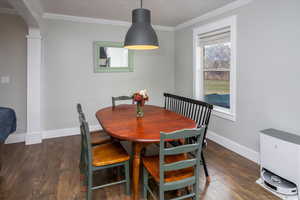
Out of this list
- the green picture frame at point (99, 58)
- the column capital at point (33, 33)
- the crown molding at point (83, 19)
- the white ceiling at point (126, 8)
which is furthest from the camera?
the green picture frame at point (99, 58)

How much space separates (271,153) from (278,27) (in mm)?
1584

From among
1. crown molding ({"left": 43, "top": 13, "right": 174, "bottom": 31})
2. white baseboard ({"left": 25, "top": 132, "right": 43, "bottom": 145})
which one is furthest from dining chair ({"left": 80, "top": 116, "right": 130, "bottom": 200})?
crown molding ({"left": 43, "top": 13, "right": 174, "bottom": 31})

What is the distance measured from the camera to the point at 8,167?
263 centimetres

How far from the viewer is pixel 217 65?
142 inches

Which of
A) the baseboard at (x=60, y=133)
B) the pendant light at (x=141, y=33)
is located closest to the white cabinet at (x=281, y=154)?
the pendant light at (x=141, y=33)

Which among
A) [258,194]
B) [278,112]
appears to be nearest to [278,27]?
[278,112]

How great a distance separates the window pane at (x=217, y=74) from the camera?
3.42 meters

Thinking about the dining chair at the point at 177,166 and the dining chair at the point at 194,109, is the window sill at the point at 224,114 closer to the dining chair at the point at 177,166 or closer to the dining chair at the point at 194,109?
the dining chair at the point at 194,109

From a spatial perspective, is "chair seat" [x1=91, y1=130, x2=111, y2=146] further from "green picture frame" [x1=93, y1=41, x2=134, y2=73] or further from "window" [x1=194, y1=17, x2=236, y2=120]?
"window" [x1=194, y1=17, x2=236, y2=120]

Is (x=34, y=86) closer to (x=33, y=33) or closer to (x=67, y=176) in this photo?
(x=33, y=33)

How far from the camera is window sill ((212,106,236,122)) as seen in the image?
3174mm

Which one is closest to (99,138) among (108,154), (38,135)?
(108,154)

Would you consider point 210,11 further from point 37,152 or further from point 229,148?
point 37,152

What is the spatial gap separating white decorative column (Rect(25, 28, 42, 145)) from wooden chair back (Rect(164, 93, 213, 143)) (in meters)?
2.39
